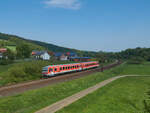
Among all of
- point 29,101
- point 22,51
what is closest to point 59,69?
point 29,101

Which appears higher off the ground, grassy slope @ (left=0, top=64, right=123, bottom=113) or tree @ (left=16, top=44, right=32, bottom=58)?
tree @ (left=16, top=44, right=32, bottom=58)

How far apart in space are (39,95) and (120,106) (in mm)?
10224

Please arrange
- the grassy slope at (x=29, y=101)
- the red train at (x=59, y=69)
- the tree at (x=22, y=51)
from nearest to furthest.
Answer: the grassy slope at (x=29, y=101), the red train at (x=59, y=69), the tree at (x=22, y=51)

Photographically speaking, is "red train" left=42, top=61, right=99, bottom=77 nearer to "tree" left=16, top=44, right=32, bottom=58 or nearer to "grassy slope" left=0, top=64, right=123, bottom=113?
"grassy slope" left=0, top=64, right=123, bottom=113

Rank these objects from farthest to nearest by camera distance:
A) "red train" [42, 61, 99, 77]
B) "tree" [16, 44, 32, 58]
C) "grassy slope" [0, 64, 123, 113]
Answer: "tree" [16, 44, 32, 58]
"red train" [42, 61, 99, 77]
"grassy slope" [0, 64, 123, 113]

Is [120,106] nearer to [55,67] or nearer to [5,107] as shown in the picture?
[5,107]

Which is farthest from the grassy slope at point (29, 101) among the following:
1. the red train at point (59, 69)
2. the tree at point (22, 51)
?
the tree at point (22, 51)

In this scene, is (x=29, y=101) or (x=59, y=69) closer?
(x=29, y=101)

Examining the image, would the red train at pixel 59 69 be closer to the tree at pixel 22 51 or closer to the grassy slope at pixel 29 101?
the grassy slope at pixel 29 101

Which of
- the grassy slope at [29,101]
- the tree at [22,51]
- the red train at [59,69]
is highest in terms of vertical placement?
the tree at [22,51]

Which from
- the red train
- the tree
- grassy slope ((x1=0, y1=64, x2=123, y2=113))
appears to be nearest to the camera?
grassy slope ((x1=0, y1=64, x2=123, y2=113))

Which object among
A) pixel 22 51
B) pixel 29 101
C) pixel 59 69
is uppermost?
pixel 22 51

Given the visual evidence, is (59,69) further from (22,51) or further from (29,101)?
(22,51)

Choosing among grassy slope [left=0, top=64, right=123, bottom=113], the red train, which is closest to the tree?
the red train
